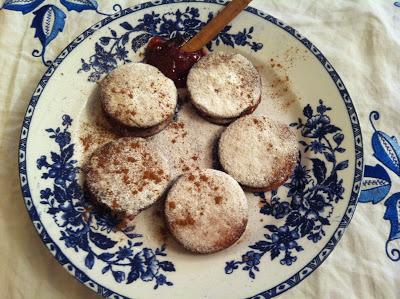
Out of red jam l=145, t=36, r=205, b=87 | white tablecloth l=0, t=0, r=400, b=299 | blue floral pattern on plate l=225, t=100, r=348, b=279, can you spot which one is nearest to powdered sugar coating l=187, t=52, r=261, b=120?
red jam l=145, t=36, r=205, b=87

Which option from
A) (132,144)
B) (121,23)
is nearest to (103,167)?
(132,144)

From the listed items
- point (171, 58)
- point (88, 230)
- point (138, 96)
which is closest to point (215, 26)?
point (171, 58)

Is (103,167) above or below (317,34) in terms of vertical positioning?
below

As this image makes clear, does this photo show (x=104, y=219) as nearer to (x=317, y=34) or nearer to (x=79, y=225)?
(x=79, y=225)

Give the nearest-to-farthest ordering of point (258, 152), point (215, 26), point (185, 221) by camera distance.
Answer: point (185, 221) → point (258, 152) → point (215, 26)

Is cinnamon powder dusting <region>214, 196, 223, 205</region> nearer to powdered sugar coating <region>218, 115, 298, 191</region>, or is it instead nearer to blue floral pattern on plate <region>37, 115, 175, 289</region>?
powdered sugar coating <region>218, 115, 298, 191</region>

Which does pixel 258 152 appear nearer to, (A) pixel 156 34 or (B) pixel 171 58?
(B) pixel 171 58
